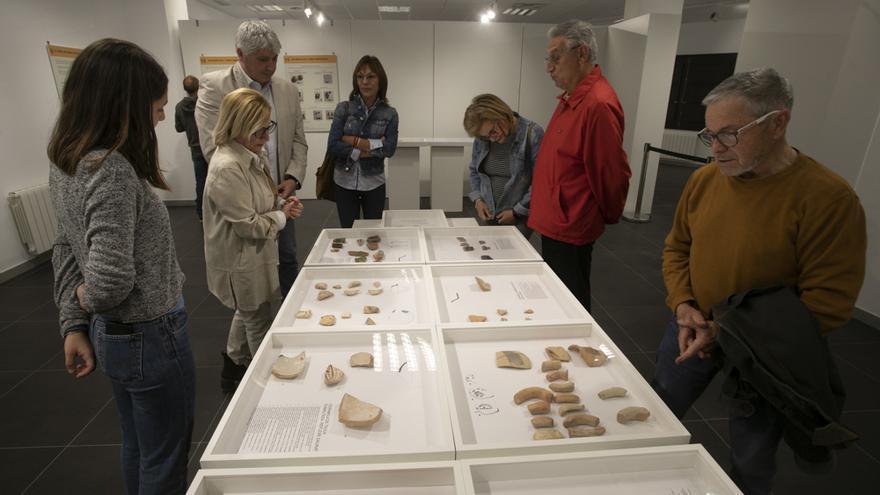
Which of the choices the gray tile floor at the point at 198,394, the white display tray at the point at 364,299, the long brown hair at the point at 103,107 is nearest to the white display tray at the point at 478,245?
the white display tray at the point at 364,299

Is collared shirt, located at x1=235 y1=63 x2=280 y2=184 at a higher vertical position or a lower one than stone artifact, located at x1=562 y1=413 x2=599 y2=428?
higher

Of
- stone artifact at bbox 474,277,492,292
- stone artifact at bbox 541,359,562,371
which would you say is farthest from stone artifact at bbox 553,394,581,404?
stone artifact at bbox 474,277,492,292

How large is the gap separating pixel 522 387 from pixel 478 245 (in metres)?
1.24

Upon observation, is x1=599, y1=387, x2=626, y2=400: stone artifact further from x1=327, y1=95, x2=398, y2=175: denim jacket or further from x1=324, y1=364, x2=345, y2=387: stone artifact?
x1=327, y1=95, x2=398, y2=175: denim jacket

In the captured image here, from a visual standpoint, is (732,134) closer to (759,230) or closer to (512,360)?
(759,230)

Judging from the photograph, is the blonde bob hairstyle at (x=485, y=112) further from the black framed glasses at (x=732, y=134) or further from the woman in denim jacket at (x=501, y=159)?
the black framed glasses at (x=732, y=134)

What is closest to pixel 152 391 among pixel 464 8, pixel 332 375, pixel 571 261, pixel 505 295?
pixel 332 375

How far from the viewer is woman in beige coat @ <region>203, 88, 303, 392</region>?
73.8 inches

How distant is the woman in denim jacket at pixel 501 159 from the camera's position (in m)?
2.47

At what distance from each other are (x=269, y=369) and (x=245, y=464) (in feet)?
1.31

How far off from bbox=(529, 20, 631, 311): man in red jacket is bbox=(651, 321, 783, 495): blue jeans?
2.17 ft

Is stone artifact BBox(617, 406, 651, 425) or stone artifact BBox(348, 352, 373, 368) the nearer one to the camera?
stone artifact BBox(617, 406, 651, 425)

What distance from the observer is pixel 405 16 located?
9789 millimetres

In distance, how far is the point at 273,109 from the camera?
248 cm
